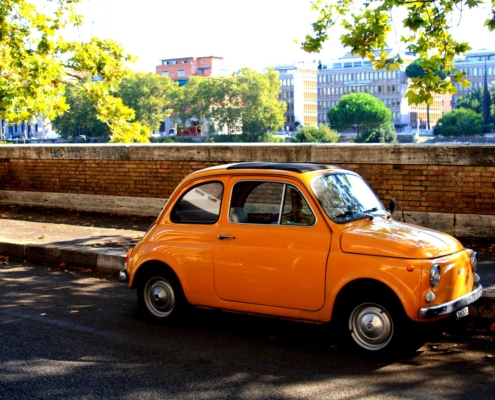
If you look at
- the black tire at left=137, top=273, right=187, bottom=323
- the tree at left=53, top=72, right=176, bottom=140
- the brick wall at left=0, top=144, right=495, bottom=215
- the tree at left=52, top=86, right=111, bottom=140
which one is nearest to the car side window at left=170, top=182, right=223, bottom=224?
the black tire at left=137, top=273, right=187, bottom=323

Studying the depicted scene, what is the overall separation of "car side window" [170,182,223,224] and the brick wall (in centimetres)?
568

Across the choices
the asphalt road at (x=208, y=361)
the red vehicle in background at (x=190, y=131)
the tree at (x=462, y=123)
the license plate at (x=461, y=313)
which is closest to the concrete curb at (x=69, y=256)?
the asphalt road at (x=208, y=361)

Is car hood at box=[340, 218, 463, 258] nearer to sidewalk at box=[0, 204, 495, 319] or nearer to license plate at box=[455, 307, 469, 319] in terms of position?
license plate at box=[455, 307, 469, 319]

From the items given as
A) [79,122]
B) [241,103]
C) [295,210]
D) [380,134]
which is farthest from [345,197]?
[241,103]

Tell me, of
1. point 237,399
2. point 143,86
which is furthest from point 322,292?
point 143,86

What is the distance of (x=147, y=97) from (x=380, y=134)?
6007 centimetres

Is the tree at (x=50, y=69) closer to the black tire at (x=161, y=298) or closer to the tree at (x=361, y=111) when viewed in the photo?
the black tire at (x=161, y=298)

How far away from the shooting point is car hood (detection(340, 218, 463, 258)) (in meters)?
5.86

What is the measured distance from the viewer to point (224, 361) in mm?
5957

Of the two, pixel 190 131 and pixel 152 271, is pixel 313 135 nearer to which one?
pixel 190 131

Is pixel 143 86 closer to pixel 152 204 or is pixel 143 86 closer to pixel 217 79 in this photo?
pixel 217 79

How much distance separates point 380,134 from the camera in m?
182

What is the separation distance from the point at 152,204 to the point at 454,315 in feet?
31.2

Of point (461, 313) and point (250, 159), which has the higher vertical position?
point (250, 159)
